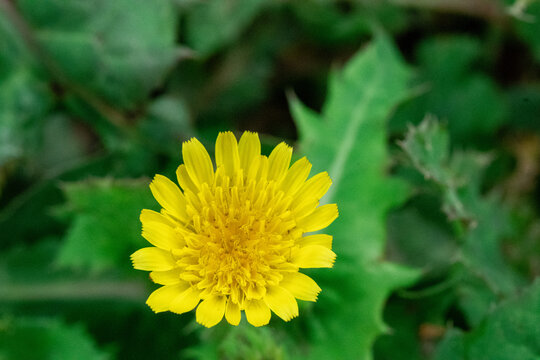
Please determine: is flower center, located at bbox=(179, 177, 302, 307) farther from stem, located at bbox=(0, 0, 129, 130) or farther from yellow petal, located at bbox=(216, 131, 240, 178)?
stem, located at bbox=(0, 0, 129, 130)

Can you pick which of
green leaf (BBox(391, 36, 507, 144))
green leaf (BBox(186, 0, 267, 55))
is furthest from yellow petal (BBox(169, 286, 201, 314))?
green leaf (BBox(391, 36, 507, 144))

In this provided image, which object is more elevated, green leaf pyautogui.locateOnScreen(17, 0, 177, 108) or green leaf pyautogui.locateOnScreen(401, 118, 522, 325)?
green leaf pyautogui.locateOnScreen(17, 0, 177, 108)

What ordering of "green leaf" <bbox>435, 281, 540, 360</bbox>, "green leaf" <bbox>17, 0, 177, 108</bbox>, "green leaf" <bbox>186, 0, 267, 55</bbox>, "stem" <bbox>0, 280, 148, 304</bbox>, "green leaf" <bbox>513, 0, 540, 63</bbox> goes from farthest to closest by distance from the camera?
"green leaf" <bbox>513, 0, 540, 63</bbox>, "green leaf" <bbox>186, 0, 267, 55</bbox>, "stem" <bbox>0, 280, 148, 304</bbox>, "green leaf" <bbox>17, 0, 177, 108</bbox>, "green leaf" <bbox>435, 281, 540, 360</bbox>

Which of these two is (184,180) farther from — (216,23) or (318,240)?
(216,23)

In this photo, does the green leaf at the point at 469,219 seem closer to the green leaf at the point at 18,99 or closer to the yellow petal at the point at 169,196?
the yellow petal at the point at 169,196

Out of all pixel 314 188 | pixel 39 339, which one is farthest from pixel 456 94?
pixel 39 339
